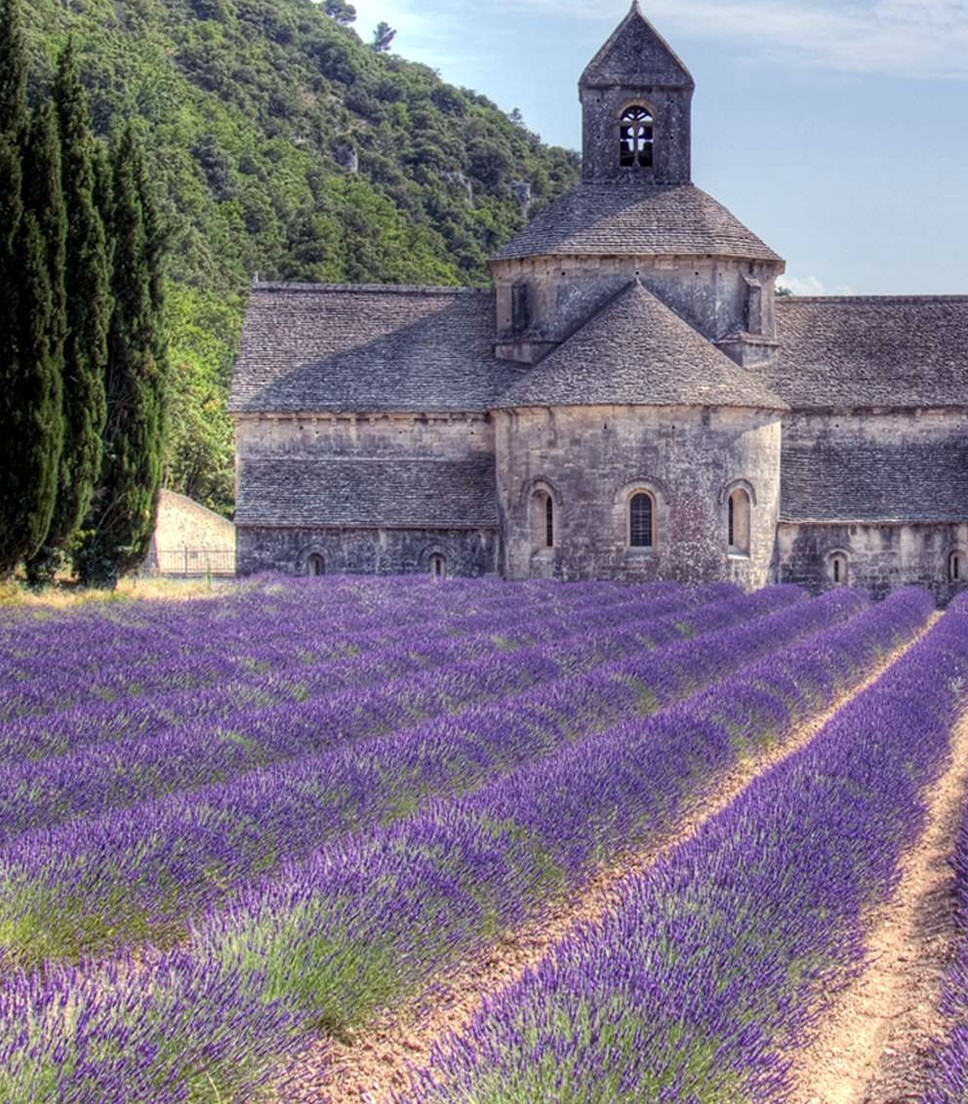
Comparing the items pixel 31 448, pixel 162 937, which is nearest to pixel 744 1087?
pixel 162 937

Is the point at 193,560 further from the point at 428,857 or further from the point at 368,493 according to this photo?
the point at 428,857

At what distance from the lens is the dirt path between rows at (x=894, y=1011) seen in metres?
6.31

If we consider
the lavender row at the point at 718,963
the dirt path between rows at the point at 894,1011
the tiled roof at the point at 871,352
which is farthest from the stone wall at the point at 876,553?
the dirt path between rows at the point at 894,1011

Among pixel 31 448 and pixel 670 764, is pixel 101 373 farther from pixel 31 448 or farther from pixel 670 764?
pixel 670 764

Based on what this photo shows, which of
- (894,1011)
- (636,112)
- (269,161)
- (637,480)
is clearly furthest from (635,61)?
(269,161)

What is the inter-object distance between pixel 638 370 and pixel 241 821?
24.8 m

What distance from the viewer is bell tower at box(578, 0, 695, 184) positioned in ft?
124

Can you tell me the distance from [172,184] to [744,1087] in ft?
221

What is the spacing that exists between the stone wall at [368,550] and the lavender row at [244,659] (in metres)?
11.2

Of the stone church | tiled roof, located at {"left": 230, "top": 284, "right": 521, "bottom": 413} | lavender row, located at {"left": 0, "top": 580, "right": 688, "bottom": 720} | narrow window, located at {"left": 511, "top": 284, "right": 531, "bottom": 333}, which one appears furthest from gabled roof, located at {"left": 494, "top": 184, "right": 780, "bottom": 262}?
lavender row, located at {"left": 0, "top": 580, "right": 688, "bottom": 720}

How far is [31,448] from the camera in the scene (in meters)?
23.8

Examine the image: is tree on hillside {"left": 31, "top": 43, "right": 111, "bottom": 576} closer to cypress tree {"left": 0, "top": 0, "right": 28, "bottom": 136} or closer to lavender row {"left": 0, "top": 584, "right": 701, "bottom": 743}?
cypress tree {"left": 0, "top": 0, "right": 28, "bottom": 136}

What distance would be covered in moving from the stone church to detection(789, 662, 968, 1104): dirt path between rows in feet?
73.9

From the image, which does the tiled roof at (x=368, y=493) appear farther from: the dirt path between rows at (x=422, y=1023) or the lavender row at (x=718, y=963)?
the dirt path between rows at (x=422, y=1023)
